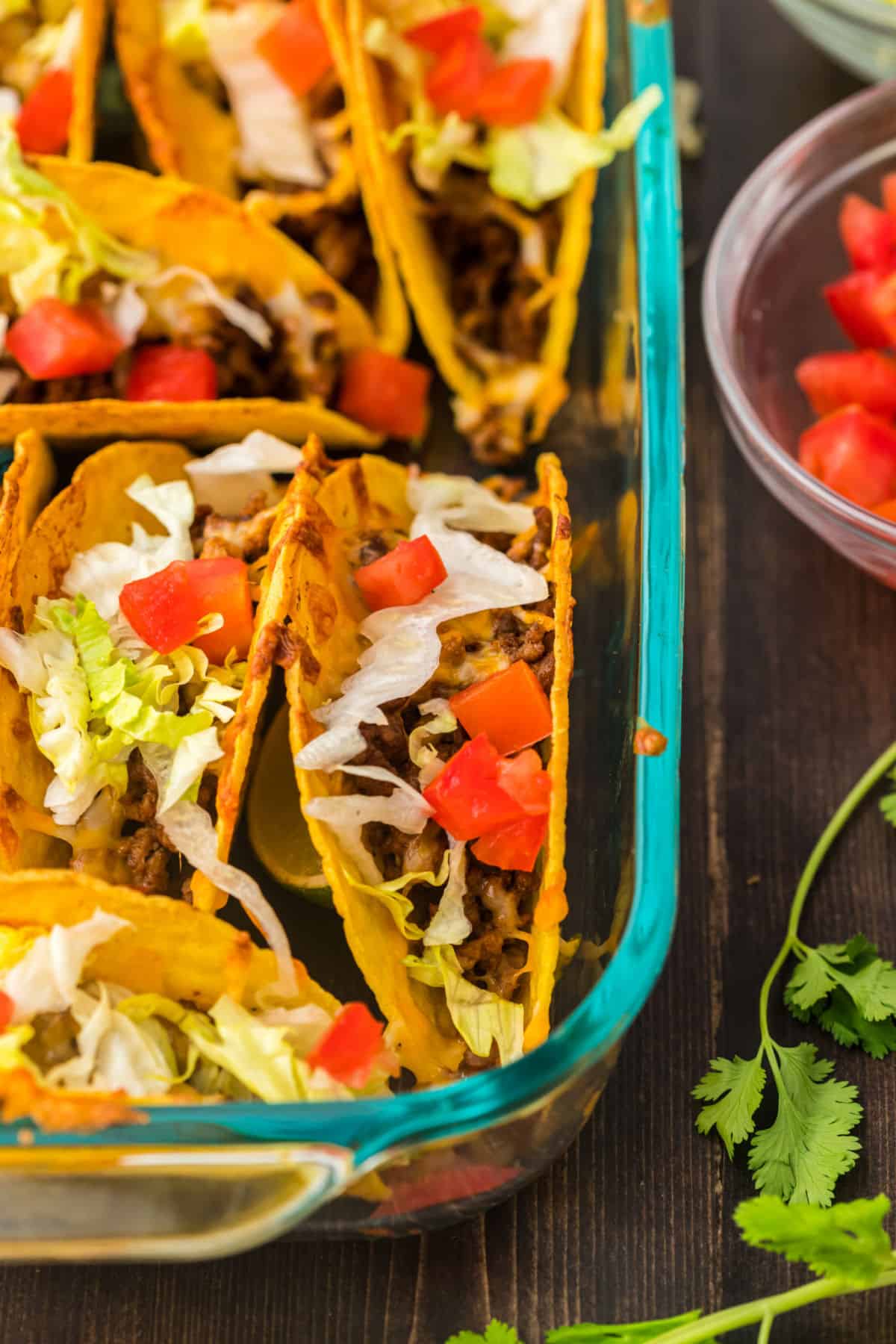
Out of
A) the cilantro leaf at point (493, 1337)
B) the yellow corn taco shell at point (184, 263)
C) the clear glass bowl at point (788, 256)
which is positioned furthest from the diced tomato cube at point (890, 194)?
the cilantro leaf at point (493, 1337)

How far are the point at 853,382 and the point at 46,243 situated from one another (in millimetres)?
1631

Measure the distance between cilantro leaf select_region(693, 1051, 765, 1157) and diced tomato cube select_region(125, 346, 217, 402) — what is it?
5.30 feet

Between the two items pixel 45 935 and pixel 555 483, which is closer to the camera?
pixel 45 935

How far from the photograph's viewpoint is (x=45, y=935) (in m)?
2.06

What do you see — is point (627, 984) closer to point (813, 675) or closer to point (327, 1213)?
point (327, 1213)

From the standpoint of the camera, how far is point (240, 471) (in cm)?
269

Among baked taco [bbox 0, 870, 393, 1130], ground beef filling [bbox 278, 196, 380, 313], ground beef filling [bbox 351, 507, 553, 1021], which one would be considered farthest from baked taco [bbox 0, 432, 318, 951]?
ground beef filling [bbox 278, 196, 380, 313]

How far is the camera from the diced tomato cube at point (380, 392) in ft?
10.0

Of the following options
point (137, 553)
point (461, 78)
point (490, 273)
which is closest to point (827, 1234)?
point (137, 553)

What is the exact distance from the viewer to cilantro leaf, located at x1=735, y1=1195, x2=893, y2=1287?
1960 mm

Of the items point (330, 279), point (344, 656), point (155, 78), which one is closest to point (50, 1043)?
point (344, 656)

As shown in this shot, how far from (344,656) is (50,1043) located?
0.78 meters

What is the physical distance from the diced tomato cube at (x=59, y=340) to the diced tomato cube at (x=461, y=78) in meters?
0.87

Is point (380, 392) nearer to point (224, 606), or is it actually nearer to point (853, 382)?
point (224, 606)
